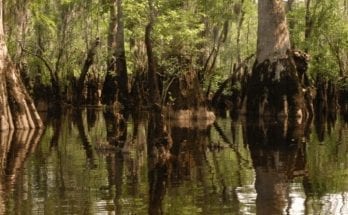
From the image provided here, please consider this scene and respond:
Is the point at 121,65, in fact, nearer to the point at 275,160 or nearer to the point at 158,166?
the point at 275,160

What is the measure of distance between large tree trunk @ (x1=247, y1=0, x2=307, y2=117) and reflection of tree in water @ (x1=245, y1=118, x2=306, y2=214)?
325 centimetres

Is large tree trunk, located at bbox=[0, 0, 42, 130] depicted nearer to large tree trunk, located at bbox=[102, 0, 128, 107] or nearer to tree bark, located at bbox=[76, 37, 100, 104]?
large tree trunk, located at bbox=[102, 0, 128, 107]

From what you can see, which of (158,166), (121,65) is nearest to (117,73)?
(121,65)

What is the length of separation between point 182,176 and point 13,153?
364 cm

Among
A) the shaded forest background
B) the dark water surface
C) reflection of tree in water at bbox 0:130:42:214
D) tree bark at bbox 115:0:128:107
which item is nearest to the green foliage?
the shaded forest background

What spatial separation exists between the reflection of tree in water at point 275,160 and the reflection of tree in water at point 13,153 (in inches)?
90.5

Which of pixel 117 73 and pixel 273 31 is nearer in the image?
pixel 273 31

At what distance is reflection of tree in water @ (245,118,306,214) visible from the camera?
622 centimetres

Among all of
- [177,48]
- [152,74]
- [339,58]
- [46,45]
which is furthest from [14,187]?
[46,45]

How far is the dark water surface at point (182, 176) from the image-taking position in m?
5.93

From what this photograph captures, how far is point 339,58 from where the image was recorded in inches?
1026

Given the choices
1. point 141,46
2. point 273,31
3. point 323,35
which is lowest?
point 273,31

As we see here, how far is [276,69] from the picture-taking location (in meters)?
18.9

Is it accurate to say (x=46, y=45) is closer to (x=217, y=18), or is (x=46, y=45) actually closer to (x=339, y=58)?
(x=217, y=18)
